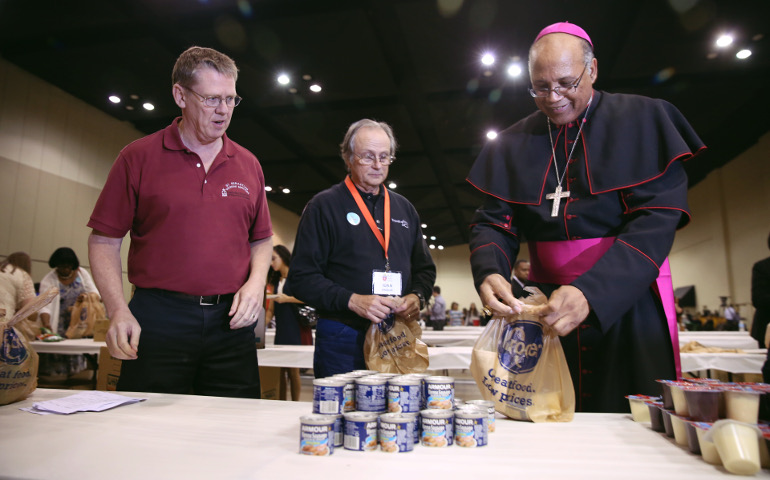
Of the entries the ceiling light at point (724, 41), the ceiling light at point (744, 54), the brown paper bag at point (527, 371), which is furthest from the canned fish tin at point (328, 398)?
the ceiling light at point (744, 54)

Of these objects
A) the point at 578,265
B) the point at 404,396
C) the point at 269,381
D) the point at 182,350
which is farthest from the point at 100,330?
the point at 578,265

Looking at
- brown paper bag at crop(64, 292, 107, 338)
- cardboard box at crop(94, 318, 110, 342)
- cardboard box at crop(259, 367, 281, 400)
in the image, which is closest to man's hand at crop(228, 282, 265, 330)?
cardboard box at crop(259, 367, 281, 400)

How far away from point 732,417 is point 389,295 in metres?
1.24

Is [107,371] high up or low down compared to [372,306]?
down

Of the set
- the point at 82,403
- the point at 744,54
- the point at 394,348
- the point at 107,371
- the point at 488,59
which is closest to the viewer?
the point at 82,403

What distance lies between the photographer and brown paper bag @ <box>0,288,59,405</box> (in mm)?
1208

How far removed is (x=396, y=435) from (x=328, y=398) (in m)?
0.16

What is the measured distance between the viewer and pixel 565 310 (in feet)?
3.56

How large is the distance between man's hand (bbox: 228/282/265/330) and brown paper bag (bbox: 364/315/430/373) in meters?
0.47

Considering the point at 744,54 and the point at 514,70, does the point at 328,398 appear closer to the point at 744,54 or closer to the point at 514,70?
the point at 514,70

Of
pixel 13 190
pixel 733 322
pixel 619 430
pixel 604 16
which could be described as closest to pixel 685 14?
pixel 604 16

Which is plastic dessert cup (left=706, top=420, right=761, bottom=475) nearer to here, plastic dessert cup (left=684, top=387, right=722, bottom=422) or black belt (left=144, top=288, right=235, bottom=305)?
plastic dessert cup (left=684, top=387, right=722, bottom=422)

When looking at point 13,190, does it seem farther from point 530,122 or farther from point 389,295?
point 530,122

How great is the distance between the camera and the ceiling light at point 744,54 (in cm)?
622
